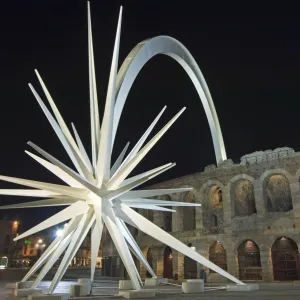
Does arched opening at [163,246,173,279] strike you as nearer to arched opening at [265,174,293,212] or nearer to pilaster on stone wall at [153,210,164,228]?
pilaster on stone wall at [153,210,164,228]

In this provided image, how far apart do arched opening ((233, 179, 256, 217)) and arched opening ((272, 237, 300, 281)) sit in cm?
429

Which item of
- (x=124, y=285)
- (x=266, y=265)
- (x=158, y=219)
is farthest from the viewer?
(x=158, y=219)

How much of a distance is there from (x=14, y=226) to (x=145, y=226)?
2521 inches

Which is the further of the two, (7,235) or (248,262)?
(7,235)

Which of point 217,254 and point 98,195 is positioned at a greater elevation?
point 98,195

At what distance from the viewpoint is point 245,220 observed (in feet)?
88.5

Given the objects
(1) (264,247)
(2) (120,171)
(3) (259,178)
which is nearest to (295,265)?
(1) (264,247)

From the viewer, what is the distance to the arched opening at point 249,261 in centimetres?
2650

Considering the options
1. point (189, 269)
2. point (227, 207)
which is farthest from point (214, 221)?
point (189, 269)

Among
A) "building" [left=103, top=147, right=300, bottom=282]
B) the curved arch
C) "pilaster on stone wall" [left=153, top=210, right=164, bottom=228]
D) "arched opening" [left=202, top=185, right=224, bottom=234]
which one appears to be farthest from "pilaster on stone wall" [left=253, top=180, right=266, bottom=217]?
"pilaster on stone wall" [left=153, top=210, right=164, bottom=228]

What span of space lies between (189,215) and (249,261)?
7.70 metres

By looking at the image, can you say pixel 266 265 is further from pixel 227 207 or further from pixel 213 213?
pixel 213 213

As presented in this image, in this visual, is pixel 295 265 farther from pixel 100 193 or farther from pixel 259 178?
pixel 100 193

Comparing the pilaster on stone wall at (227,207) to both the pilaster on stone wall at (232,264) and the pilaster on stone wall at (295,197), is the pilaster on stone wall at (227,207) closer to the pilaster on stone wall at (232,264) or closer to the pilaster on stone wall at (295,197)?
the pilaster on stone wall at (232,264)
